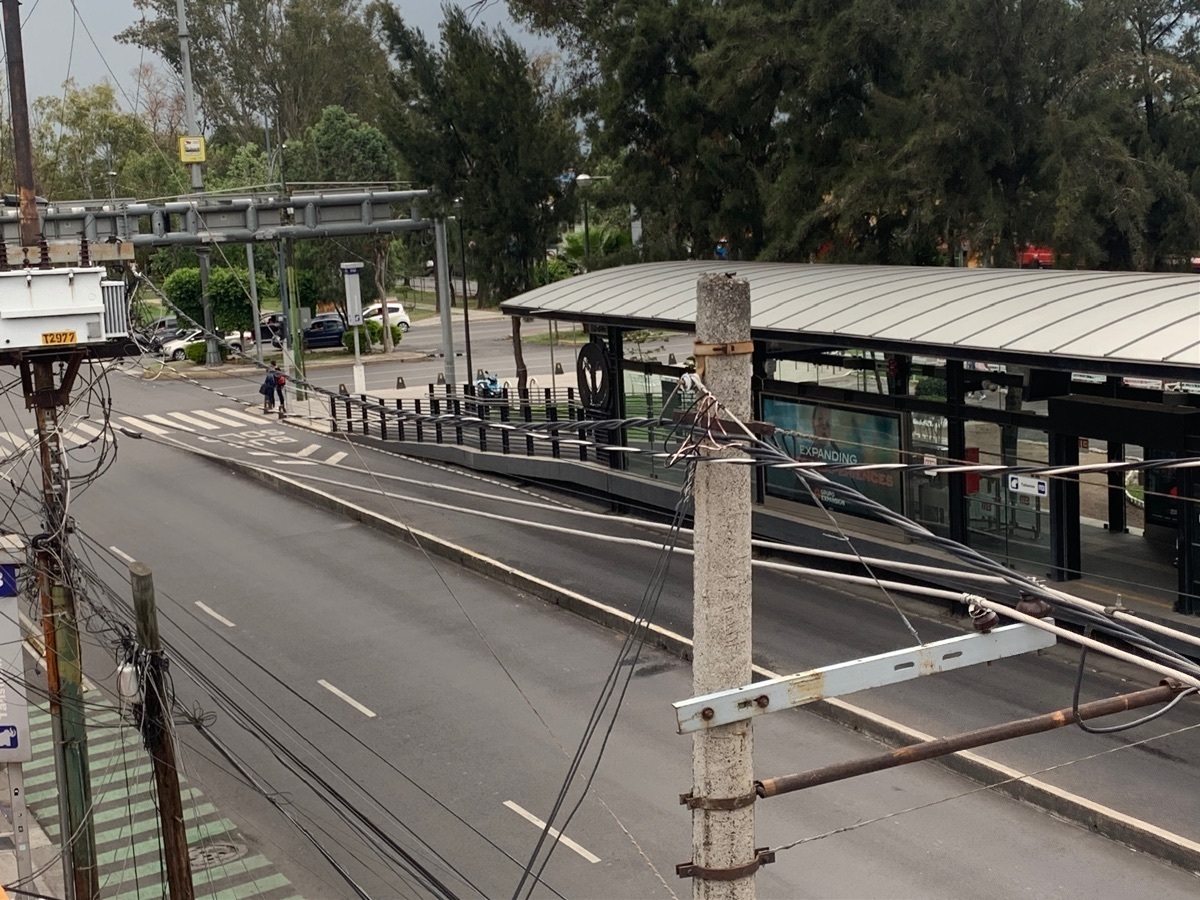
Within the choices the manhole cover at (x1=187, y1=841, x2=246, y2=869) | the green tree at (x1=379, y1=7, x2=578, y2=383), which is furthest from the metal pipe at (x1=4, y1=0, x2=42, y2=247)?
the green tree at (x1=379, y1=7, x2=578, y2=383)

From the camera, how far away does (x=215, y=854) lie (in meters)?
13.1

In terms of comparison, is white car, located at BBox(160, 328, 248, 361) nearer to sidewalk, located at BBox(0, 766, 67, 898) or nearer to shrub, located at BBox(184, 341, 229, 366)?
shrub, located at BBox(184, 341, 229, 366)

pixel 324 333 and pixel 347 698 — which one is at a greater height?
pixel 324 333

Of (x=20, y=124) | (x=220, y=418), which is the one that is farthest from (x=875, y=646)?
(x=220, y=418)

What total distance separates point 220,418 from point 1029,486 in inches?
1161

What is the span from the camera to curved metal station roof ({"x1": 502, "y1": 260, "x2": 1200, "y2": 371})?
15680mm

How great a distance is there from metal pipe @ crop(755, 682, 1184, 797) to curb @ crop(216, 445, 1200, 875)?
15.3ft

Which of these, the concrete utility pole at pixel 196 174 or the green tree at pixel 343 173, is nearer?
the concrete utility pole at pixel 196 174

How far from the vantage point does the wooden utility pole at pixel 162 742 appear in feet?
33.8

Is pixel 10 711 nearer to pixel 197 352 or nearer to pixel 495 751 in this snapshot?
pixel 495 751

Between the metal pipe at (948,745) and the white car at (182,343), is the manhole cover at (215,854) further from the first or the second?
the white car at (182,343)

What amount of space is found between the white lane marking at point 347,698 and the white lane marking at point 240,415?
2464cm

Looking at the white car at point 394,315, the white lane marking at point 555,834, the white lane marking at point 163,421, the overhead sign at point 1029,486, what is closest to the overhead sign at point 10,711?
the white lane marking at point 555,834

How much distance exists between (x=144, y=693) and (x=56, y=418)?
7.67 ft
